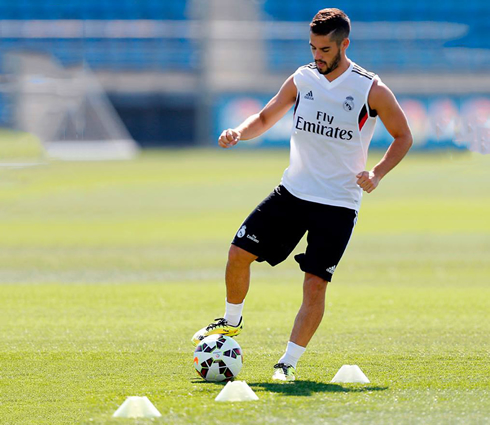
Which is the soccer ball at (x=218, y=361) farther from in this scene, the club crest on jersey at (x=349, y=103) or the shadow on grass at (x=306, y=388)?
the club crest on jersey at (x=349, y=103)

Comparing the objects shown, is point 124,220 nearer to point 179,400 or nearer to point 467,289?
point 467,289

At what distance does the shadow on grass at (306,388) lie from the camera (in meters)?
5.32

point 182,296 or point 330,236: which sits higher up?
point 330,236

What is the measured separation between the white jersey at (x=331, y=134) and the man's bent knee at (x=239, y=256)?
1.63ft

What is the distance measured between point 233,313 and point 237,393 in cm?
127

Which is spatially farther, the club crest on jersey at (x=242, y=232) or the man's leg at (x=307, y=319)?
the club crest on jersey at (x=242, y=232)

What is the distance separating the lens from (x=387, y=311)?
8805 mm

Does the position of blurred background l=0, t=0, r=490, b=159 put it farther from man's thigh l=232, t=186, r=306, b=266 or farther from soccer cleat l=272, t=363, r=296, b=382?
soccer cleat l=272, t=363, r=296, b=382

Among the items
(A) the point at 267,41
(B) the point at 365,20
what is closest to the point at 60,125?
(A) the point at 267,41

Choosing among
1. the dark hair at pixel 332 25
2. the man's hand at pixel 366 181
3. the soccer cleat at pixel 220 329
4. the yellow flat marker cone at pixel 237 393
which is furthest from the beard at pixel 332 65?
the yellow flat marker cone at pixel 237 393

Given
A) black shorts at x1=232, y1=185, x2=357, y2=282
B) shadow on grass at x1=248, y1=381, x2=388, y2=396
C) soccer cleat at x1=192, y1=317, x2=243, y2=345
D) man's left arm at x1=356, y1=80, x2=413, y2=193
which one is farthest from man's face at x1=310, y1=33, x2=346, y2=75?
shadow on grass at x1=248, y1=381, x2=388, y2=396

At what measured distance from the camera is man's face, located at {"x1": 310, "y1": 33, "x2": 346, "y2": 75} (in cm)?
575

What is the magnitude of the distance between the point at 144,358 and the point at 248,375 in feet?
3.09

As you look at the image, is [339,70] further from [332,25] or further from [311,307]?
[311,307]
